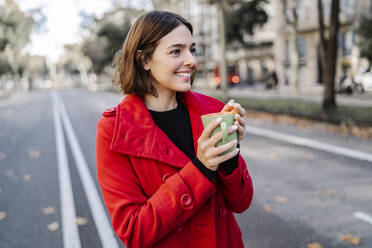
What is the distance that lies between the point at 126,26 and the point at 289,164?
3621 centimetres

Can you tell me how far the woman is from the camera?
125 cm

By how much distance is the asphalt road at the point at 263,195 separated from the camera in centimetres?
382

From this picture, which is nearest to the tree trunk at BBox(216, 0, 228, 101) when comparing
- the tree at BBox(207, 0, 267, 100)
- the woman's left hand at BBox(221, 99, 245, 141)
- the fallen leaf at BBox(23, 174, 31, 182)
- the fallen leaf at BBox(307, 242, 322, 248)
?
the tree at BBox(207, 0, 267, 100)

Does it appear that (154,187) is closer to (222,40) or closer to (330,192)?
(330,192)

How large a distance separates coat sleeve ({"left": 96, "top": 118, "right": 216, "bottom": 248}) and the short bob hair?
0.40 m

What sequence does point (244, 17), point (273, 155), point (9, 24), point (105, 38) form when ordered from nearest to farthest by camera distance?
point (273, 155)
point (244, 17)
point (9, 24)
point (105, 38)

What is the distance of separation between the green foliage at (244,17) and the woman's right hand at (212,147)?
58.7ft

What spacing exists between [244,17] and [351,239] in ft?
54.8

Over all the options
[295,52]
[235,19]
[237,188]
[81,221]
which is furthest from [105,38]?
[237,188]

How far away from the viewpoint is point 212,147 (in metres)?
1.18

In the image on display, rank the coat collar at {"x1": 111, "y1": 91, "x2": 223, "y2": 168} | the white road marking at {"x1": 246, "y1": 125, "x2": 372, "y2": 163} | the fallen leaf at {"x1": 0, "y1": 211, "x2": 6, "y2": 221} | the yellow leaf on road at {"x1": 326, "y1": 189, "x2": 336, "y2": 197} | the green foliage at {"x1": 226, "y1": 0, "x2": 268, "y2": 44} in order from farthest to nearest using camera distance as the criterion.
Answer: the green foliage at {"x1": 226, "y1": 0, "x2": 268, "y2": 44}, the white road marking at {"x1": 246, "y1": 125, "x2": 372, "y2": 163}, the yellow leaf on road at {"x1": 326, "y1": 189, "x2": 336, "y2": 197}, the fallen leaf at {"x1": 0, "y1": 211, "x2": 6, "y2": 221}, the coat collar at {"x1": 111, "y1": 91, "x2": 223, "y2": 168}

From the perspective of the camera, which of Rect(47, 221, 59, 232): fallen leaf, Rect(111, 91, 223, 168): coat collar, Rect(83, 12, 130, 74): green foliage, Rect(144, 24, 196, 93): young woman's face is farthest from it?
Rect(83, 12, 130, 74): green foliage

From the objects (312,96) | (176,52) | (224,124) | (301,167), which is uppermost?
(176,52)

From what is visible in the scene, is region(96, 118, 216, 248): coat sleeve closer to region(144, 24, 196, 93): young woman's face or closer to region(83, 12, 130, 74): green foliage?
region(144, 24, 196, 93): young woman's face
